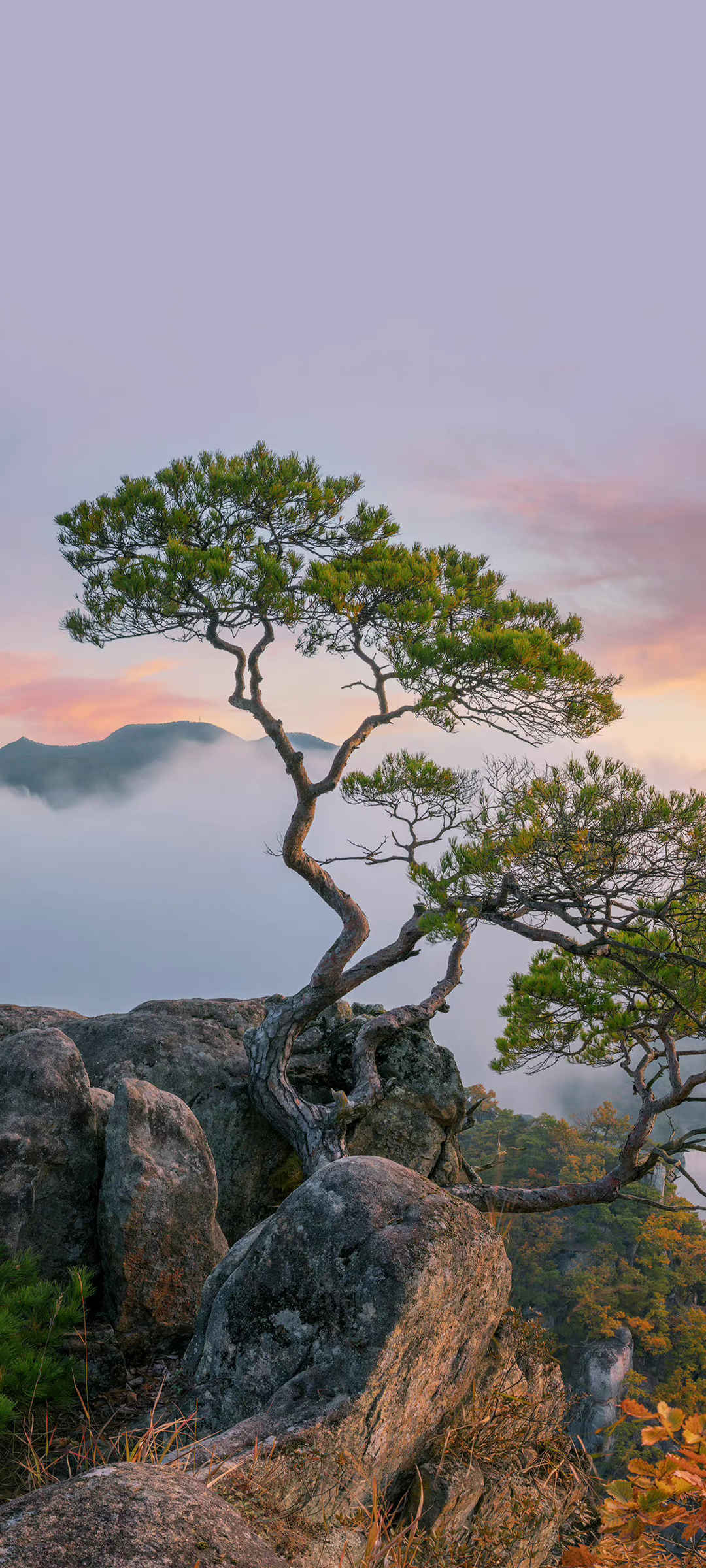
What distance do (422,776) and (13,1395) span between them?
7053 millimetres

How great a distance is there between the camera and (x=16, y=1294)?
203 inches

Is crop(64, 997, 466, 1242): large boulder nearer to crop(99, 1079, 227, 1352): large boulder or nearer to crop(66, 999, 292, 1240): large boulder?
crop(66, 999, 292, 1240): large boulder

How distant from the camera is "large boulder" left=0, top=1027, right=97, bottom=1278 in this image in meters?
6.23

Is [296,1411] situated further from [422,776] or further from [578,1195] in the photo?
[422,776]

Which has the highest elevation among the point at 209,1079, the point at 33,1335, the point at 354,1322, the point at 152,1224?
the point at 209,1079

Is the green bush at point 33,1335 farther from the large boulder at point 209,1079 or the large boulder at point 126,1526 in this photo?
the large boulder at point 209,1079

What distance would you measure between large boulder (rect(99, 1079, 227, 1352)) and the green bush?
0.99ft

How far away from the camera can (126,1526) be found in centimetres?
216

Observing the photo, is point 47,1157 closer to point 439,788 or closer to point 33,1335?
point 33,1335

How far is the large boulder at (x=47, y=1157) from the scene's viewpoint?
6234mm

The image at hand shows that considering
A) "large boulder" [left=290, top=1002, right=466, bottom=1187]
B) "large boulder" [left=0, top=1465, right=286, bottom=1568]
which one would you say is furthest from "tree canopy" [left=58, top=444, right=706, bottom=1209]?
"large boulder" [left=0, top=1465, right=286, bottom=1568]

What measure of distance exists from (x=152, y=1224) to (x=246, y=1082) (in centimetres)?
423

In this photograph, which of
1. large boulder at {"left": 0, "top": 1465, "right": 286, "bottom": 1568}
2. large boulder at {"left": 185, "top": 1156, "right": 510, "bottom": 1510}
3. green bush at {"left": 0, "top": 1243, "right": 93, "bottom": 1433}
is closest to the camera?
large boulder at {"left": 0, "top": 1465, "right": 286, "bottom": 1568}

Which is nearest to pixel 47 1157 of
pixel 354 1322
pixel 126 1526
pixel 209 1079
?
pixel 354 1322
